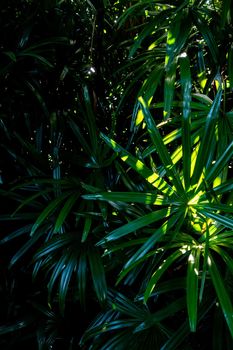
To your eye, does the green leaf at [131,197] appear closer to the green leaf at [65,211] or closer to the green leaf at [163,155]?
the green leaf at [163,155]

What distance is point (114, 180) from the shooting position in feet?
4.10

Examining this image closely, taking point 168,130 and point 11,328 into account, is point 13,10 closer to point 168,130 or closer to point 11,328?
point 168,130

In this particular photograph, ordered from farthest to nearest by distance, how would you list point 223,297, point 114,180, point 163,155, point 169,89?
point 114,180, point 169,89, point 163,155, point 223,297

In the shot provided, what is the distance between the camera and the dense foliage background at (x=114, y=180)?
0.89m

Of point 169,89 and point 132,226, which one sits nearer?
point 132,226

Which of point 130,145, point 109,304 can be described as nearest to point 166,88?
point 130,145

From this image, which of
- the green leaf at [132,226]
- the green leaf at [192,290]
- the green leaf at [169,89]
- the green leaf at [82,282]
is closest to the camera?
the green leaf at [192,290]

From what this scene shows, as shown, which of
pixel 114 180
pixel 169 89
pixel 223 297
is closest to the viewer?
pixel 223 297

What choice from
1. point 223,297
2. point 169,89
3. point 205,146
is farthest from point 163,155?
point 223,297

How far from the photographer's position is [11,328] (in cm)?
123

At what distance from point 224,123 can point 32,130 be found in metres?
0.68

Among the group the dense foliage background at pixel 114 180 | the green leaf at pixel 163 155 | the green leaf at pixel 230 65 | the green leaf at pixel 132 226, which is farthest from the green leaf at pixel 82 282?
the green leaf at pixel 230 65

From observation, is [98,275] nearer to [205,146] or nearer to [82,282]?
[82,282]

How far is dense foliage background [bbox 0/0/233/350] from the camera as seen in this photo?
888 millimetres
